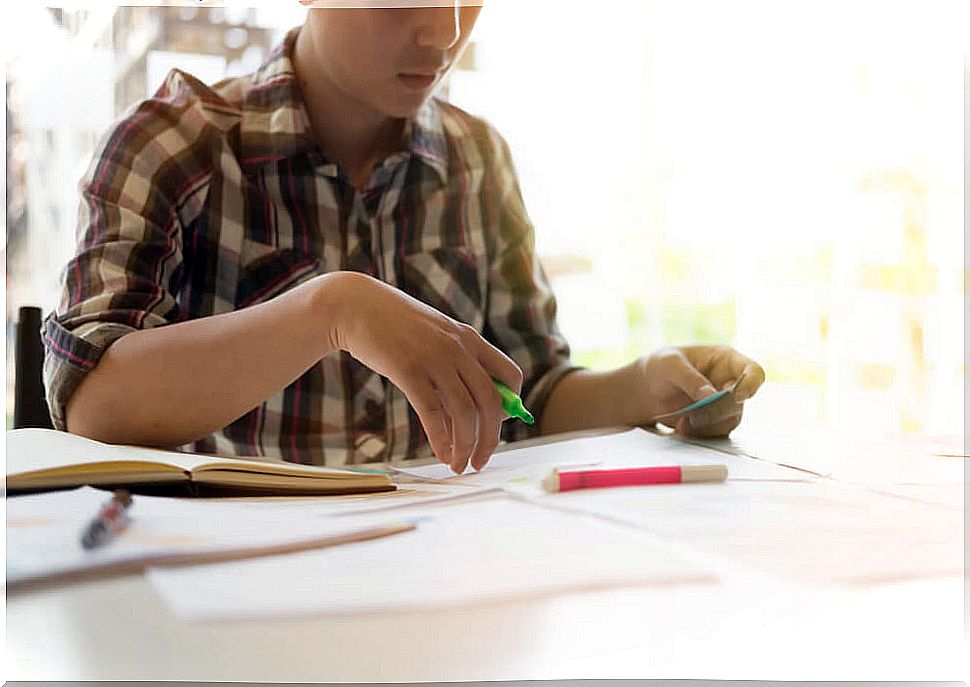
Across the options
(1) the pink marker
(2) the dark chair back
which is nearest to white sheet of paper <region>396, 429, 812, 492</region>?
(1) the pink marker

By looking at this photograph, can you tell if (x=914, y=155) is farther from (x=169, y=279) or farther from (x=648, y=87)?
(x=169, y=279)

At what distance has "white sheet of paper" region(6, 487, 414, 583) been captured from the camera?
0.16 meters

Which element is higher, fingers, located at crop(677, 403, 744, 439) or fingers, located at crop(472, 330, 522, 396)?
fingers, located at crop(472, 330, 522, 396)

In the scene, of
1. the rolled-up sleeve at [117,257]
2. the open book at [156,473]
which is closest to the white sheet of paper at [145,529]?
the open book at [156,473]

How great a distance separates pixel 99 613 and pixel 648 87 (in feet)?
1.83

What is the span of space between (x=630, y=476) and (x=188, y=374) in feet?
0.53

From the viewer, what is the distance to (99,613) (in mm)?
144

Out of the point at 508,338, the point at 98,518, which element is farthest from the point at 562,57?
the point at 98,518

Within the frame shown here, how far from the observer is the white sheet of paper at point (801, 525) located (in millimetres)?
180

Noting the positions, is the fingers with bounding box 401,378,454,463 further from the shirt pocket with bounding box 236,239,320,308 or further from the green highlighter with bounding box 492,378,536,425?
the shirt pocket with bounding box 236,239,320,308

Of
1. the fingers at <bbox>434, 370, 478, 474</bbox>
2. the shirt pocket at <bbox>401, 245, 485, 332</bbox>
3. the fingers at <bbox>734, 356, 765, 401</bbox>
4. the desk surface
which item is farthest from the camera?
the shirt pocket at <bbox>401, 245, 485, 332</bbox>

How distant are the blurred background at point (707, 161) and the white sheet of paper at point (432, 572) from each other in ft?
0.79

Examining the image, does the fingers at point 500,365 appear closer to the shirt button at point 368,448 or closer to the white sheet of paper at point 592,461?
the white sheet of paper at point 592,461

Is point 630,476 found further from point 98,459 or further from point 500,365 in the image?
point 98,459
